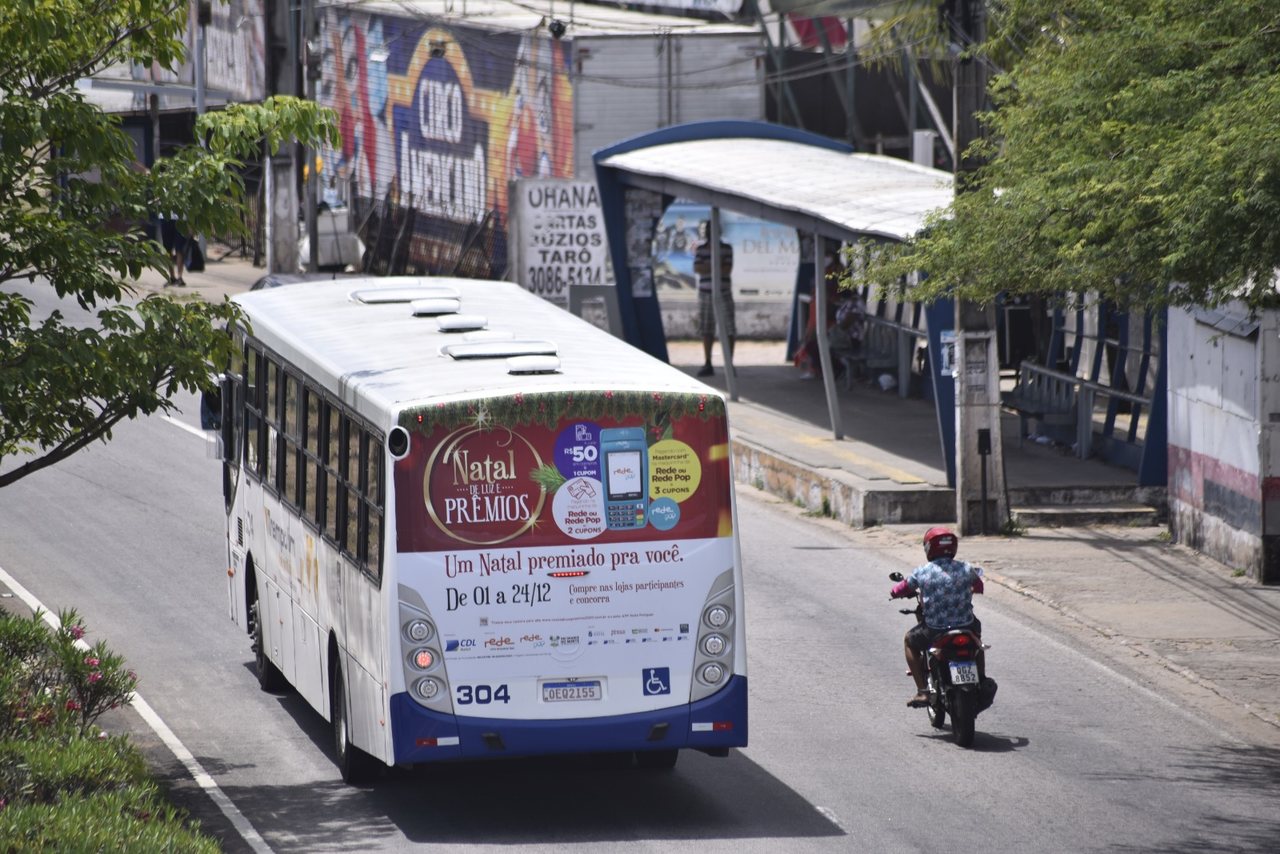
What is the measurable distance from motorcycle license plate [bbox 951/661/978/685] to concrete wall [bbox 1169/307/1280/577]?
551cm

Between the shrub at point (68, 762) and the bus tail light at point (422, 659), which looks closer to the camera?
the shrub at point (68, 762)

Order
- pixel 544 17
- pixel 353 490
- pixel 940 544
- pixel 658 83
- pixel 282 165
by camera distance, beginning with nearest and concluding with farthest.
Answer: pixel 353 490 < pixel 940 544 < pixel 282 165 < pixel 658 83 < pixel 544 17

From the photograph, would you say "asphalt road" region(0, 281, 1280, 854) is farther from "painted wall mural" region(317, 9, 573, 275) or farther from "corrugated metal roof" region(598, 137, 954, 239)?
"painted wall mural" region(317, 9, 573, 275)

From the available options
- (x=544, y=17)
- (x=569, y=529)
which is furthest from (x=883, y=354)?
(x=569, y=529)

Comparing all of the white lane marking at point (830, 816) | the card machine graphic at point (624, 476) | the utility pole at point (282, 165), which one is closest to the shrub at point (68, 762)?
the card machine graphic at point (624, 476)

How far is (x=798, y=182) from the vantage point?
82.2ft

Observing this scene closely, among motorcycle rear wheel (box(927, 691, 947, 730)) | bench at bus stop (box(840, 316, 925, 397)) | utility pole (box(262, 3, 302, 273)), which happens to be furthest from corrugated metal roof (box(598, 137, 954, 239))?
motorcycle rear wheel (box(927, 691, 947, 730))

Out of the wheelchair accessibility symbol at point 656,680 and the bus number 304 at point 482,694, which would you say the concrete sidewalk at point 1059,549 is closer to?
the bus number 304 at point 482,694

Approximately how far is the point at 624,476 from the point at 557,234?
64.7ft

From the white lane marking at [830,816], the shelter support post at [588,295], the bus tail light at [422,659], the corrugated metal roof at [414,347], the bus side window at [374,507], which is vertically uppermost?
the corrugated metal roof at [414,347]

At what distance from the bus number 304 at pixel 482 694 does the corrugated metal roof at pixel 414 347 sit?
1.55m

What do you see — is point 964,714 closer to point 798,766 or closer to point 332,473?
point 798,766

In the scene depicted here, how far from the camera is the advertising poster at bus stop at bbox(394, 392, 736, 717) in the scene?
10359 mm

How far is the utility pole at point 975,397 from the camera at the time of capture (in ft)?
63.8
